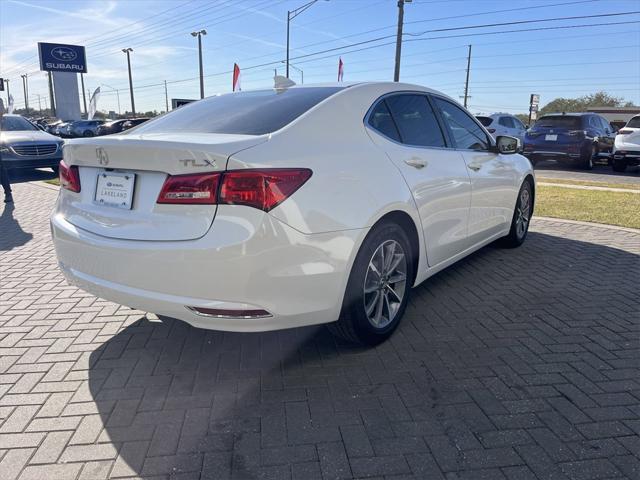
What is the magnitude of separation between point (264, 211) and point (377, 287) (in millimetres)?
1143

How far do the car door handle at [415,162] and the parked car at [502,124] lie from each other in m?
15.0

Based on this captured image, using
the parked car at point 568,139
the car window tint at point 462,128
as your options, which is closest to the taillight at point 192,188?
the car window tint at point 462,128

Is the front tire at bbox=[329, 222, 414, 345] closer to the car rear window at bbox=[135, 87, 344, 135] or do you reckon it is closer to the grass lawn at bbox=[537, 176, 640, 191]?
the car rear window at bbox=[135, 87, 344, 135]

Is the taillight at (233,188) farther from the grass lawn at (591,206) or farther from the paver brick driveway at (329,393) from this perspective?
the grass lawn at (591,206)

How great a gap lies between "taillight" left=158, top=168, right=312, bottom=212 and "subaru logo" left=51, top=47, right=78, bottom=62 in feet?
166

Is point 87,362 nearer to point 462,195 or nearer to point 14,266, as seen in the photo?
point 14,266

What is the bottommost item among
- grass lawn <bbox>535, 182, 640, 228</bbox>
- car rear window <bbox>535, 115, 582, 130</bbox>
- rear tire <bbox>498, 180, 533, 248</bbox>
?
grass lawn <bbox>535, 182, 640, 228</bbox>

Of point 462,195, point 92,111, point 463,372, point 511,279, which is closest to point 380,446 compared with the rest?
point 463,372

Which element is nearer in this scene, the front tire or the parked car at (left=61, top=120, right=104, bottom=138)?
the front tire

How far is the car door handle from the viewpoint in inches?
129

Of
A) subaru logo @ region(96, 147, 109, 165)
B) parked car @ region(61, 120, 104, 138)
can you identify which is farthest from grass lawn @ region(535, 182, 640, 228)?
parked car @ region(61, 120, 104, 138)

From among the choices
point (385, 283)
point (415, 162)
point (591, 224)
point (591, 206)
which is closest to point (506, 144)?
point (415, 162)

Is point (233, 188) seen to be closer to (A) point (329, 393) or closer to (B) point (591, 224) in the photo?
(A) point (329, 393)

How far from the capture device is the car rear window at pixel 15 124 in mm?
13095
